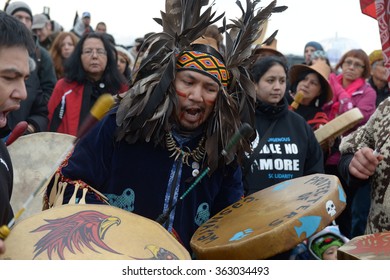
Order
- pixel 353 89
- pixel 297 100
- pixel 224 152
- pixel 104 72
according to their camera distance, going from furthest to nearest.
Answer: pixel 353 89 → pixel 297 100 → pixel 104 72 → pixel 224 152

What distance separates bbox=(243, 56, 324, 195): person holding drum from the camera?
18.2 ft

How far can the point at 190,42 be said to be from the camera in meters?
3.90

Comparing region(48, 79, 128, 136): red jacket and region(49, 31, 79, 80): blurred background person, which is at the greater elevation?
region(49, 31, 79, 80): blurred background person

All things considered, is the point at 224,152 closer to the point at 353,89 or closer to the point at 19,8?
the point at 19,8

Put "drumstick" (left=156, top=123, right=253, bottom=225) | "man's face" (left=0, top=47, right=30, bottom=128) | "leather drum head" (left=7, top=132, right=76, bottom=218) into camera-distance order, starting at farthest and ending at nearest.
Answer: "leather drum head" (left=7, top=132, right=76, bottom=218), "drumstick" (left=156, top=123, right=253, bottom=225), "man's face" (left=0, top=47, right=30, bottom=128)

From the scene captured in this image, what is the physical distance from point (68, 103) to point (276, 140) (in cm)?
201

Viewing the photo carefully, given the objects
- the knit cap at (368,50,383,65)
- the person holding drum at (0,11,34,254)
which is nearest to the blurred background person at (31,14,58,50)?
the knit cap at (368,50,383,65)

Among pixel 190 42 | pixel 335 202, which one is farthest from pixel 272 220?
pixel 190 42

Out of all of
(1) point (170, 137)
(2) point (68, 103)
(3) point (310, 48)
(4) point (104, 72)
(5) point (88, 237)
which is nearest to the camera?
(5) point (88, 237)

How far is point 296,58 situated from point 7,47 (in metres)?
10.9

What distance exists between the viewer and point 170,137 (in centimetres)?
385

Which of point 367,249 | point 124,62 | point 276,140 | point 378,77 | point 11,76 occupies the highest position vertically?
point 11,76

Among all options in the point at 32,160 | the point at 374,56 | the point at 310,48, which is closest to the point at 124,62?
the point at 310,48

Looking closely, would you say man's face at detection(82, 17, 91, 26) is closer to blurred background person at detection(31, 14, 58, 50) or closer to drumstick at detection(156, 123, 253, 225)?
blurred background person at detection(31, 14, 58, 50)
